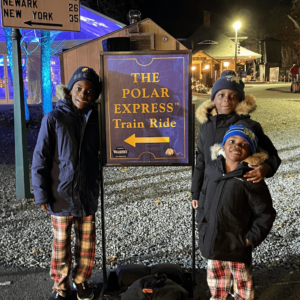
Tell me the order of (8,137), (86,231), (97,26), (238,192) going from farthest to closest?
1. (97,26)
2. (8,137)
3. (86,231)
4. (238,192)

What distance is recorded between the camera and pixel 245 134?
7.60 feet

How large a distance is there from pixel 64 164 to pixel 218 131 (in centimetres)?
120

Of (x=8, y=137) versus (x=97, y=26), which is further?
(x=97, y=26)

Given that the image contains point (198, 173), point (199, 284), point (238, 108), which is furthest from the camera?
point (199, 284)

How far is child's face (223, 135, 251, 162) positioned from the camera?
2340mm

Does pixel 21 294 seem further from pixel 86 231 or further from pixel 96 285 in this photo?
pixel 86 231

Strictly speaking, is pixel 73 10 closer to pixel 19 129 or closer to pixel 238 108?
pixel 19 129

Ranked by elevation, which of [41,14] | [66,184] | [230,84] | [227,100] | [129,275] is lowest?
[129,275]

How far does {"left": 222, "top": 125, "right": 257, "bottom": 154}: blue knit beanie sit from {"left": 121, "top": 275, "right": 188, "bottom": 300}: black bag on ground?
1161 millimetres

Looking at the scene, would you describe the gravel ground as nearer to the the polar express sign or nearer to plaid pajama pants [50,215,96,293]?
plaid pajama pants [50,215,96,293]

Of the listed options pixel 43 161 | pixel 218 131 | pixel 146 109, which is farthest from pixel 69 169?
pixel 218 131

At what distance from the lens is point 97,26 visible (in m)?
14.4

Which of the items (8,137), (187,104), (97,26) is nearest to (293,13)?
(97,26)

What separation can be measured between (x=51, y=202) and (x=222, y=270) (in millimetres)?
1419
